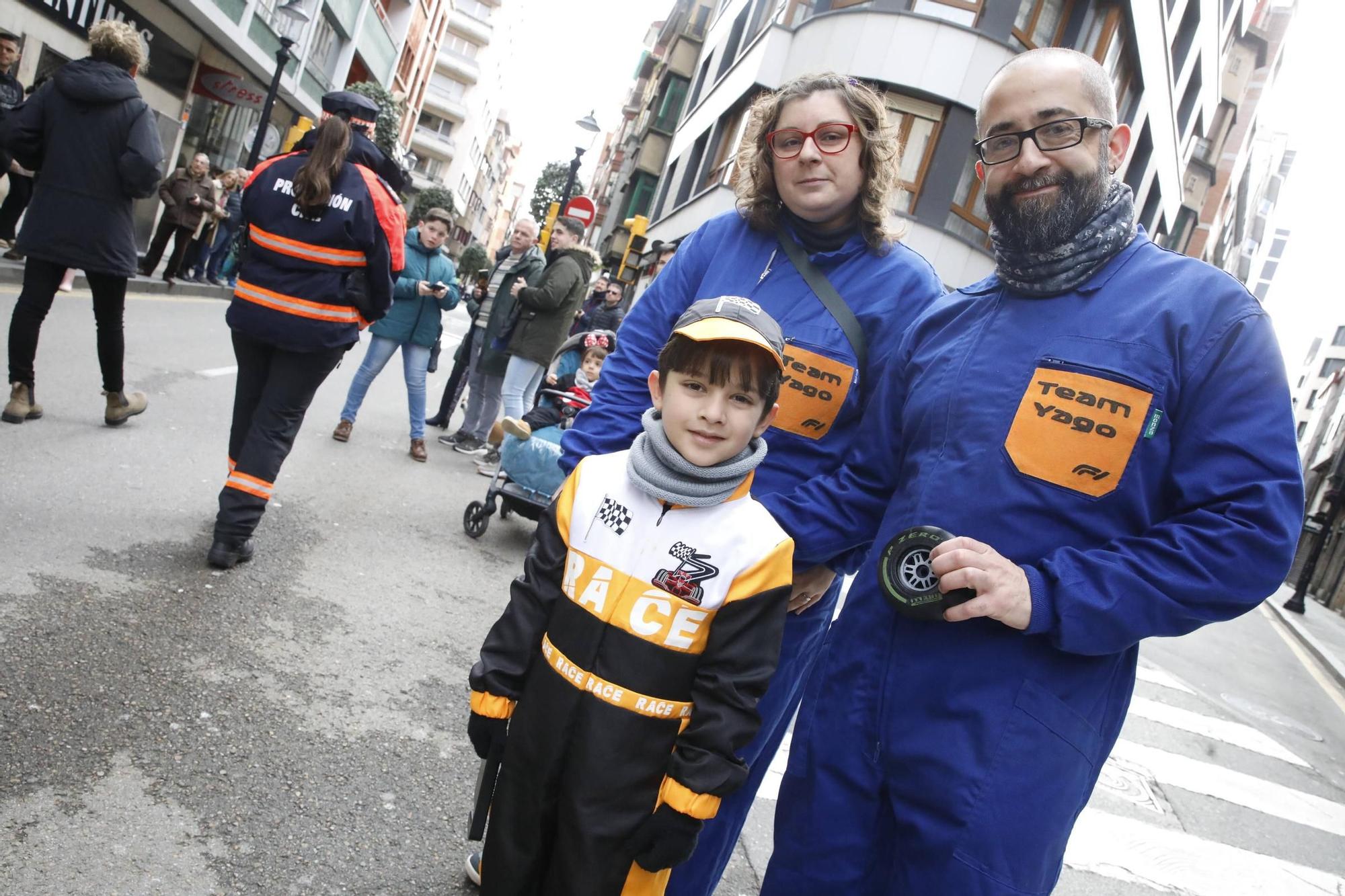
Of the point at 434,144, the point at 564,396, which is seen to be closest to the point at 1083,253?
the point at 564,396

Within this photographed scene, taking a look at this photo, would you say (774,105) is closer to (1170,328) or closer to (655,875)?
(1170,328)

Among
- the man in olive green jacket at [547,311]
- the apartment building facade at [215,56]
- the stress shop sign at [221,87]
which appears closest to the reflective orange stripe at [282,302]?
the man in olive green jacket at [547,311]

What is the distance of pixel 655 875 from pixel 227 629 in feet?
8.07

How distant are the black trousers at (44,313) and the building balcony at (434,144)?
65823 mm

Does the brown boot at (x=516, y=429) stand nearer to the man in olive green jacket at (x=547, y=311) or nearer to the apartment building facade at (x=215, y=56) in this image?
the man in olive green jacket at (x=547, y=311)

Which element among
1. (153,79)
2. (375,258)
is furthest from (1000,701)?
(153,79)

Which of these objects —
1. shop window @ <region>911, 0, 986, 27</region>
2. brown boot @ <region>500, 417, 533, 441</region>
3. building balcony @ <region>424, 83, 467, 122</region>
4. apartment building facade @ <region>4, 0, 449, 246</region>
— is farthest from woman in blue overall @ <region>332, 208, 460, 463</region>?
building balcony @ <region>424, 83, 467, 122</region>

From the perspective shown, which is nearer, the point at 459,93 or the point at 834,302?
the point at 834,302

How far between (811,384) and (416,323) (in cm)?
649

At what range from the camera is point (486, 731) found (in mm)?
2320

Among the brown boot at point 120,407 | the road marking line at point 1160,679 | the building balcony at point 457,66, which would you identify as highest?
the building balcony at point 457,66

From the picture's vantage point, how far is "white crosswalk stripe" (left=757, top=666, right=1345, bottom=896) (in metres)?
4.70

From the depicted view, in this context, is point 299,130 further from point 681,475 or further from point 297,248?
point 681,475

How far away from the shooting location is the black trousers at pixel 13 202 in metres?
11.8
